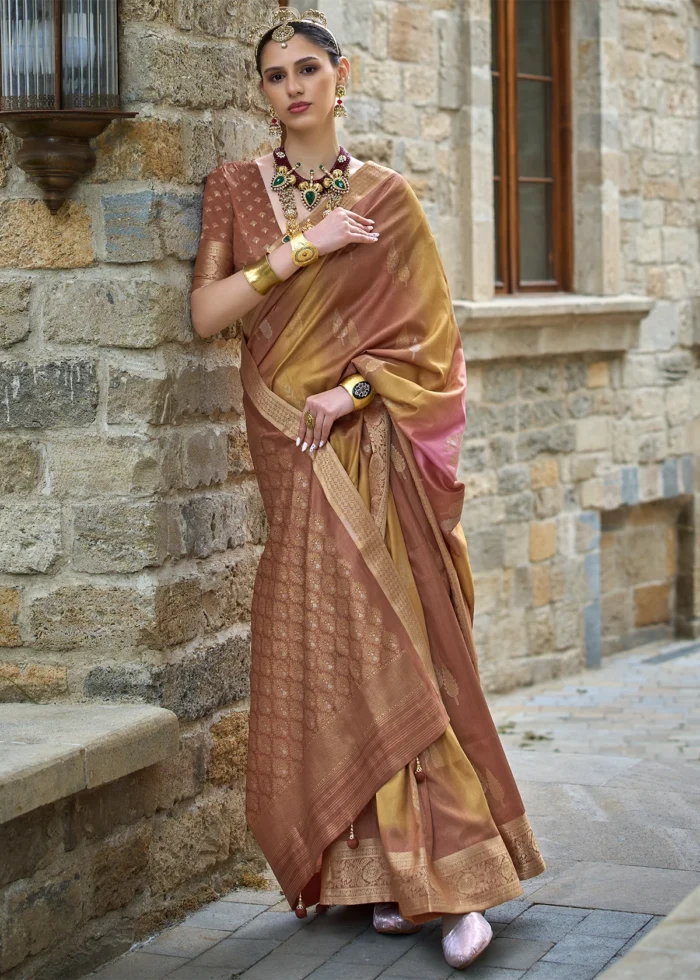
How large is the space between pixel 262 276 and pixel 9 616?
988 millimetres

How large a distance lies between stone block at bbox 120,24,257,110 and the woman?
0.21 m

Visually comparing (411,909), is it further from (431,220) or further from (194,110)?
(431,220)

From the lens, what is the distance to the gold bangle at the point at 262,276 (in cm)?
354

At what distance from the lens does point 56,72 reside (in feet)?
11.5

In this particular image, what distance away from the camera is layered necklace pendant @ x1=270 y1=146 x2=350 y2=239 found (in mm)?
3631

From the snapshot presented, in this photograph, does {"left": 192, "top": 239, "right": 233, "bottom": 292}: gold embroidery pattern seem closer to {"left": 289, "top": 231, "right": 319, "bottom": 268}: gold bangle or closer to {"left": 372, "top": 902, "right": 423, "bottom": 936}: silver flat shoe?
{"left": 289, "top": 231, "right": 319, "bottom": 268}: gold bangle

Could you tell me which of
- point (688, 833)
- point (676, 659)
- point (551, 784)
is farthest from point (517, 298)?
point (688, 833)

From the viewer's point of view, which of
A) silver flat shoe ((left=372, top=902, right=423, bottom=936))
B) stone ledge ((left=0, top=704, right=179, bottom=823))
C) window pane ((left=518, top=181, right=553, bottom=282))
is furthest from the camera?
window pane ((left=518, top=181, right=553, bottom=282))

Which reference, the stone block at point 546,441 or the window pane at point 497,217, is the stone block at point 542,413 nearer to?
the stone block at point 546,441

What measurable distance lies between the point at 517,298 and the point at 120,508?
4.61 meters

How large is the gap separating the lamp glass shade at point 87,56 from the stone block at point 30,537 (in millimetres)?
905

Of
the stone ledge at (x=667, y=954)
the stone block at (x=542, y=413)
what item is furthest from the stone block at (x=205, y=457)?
the stone block at (x=542, y=413)

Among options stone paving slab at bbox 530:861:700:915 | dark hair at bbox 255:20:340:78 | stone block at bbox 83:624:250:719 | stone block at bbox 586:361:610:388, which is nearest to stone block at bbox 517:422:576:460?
stone block at bbox 586:361:610:388

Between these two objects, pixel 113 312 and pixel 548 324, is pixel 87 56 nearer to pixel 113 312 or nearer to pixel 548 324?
pixel 113 312
